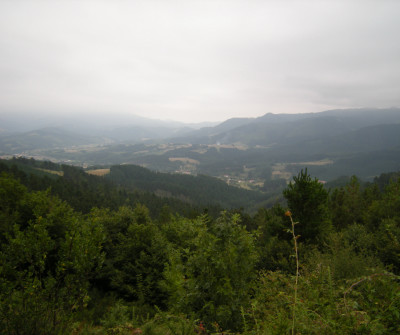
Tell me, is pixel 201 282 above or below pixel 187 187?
above

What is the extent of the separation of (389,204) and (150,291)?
23.9m

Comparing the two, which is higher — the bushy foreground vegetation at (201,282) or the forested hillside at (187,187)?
the bushy foreground vegetation at (201,282)

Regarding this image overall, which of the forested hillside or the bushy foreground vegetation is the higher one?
the bushy foreground vegetation

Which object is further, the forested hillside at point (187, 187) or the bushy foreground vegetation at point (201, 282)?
the forested hillside at point (187, 187)

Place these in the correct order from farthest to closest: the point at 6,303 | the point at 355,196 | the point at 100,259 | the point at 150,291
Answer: the point at 355,196 → the point at 150,291 → the point at 100,259 → the point at 6,303

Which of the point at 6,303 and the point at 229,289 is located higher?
the point at 6,303

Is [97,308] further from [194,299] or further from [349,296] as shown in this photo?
[349,296]

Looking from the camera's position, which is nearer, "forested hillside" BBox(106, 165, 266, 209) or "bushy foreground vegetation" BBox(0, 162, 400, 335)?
"bushy foreground vegetation" BBox(0, 162, 400, 335)

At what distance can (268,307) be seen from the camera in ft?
21.2

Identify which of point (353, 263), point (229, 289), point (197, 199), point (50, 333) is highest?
point (50, 333)

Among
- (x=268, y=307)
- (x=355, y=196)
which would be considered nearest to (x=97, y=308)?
(x=268, y=307)

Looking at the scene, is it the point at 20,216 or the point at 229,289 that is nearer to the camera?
the point at 229,289

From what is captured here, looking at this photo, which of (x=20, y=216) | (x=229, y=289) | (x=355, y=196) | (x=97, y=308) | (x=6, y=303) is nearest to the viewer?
(x=6, y=303)

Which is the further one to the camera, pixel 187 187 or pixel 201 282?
pixel 187 187
